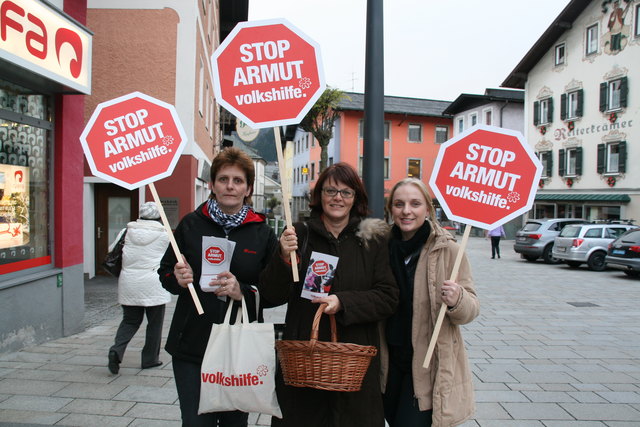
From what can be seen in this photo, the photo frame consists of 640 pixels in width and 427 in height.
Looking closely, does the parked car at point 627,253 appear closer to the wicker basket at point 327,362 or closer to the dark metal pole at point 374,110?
the dark metal pole at point 374,110

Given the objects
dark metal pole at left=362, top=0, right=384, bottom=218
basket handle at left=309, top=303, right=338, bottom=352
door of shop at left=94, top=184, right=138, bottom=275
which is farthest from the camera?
door of shop at left=94, top=184, right=138, bottom=275

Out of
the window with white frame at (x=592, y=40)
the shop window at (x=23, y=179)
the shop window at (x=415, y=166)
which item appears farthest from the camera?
the shop window at (x=415, y=166)

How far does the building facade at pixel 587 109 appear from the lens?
24.7 metres

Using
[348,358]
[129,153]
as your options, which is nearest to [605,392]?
[348,358]

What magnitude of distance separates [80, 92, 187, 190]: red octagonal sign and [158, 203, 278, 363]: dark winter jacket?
1.39 ft

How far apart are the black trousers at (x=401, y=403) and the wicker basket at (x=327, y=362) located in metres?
0.37

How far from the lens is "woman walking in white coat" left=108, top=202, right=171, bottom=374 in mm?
5168

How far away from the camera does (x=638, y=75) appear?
2419 centimetres

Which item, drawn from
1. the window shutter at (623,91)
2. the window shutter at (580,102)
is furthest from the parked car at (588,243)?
the window shutter at (580,102)

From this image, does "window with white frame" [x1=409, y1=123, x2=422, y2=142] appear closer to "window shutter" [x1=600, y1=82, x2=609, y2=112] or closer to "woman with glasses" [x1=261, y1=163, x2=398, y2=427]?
"window shutter" [x1=600, y1=82, x2=609, y2=112]

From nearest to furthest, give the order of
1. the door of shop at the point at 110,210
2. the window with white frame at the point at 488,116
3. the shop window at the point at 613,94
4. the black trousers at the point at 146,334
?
1. the black trousers at the point at 146,334
2. the door of shop at the point at 110,210
3. the shop window at the point at 613,94
4. the window with white frame at the point at 488,116

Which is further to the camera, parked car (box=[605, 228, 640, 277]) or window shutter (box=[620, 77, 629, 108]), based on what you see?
window shutter (box=[620, 77, 629, 108])

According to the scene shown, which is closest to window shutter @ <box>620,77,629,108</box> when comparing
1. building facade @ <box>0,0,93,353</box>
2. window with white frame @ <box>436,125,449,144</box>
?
window with white frame @ <box>436,125,449,144</box>

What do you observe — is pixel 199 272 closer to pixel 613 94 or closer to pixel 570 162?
pixel 613 94
